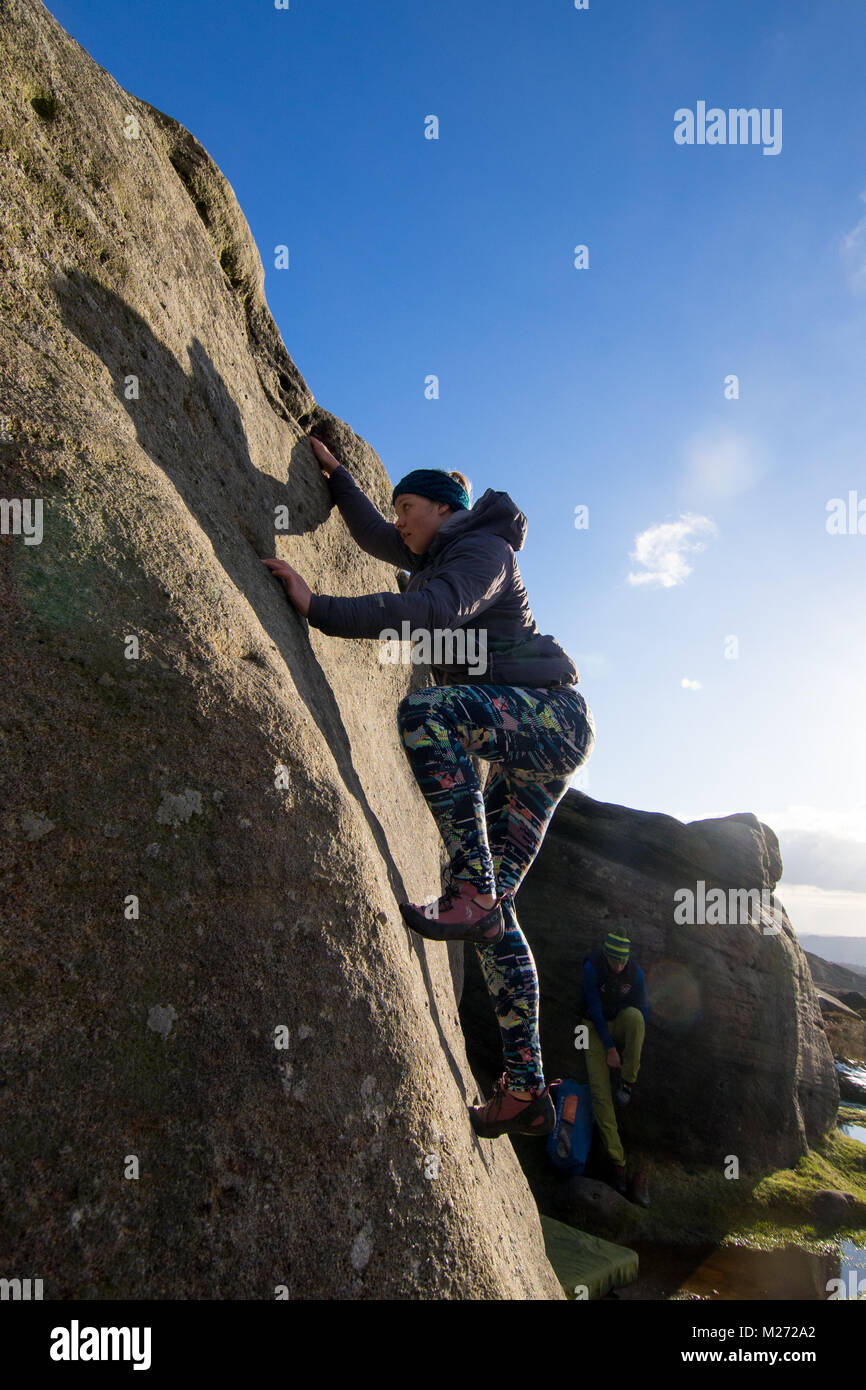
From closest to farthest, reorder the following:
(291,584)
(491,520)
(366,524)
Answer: (291,584) → (491,520) → (366,524)

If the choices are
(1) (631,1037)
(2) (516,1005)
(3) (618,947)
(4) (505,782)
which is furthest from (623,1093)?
(4) (505,782)

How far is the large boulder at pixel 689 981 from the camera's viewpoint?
1186 cm

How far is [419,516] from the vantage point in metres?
4.99

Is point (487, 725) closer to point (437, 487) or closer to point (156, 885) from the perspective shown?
point (437, 487)

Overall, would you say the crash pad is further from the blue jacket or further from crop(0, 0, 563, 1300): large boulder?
crop(0, 0, 563, 1300): large boulder

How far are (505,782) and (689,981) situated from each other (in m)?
9.58

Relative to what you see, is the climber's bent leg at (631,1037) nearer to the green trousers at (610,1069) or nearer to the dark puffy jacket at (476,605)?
the green trousers at (610,1069)

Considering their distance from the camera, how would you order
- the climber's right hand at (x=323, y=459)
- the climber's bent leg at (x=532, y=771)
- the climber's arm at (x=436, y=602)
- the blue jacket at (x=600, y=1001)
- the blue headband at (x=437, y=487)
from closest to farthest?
the climber's arm at (x=436, y=602) → the climber's bent leg at (x=532, y=771) → the blue headband at (x=437, y=487) → the climber's right hand at (x=323, y=459) → the blue jacket at (x=600, y=1001)

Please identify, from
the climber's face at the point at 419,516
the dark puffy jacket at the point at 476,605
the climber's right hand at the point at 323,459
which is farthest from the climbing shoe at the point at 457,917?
the climber's right hand at the point at 323,459

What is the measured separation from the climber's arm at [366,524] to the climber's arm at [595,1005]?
755 centimetres

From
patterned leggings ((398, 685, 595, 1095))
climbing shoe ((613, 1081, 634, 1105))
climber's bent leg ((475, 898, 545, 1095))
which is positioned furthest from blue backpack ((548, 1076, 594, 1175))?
patterned leggings ((398, 685, 595, 1095))

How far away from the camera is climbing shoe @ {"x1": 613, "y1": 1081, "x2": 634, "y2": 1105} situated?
10.8 meters

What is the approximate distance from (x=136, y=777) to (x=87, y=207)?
2.67 meters
